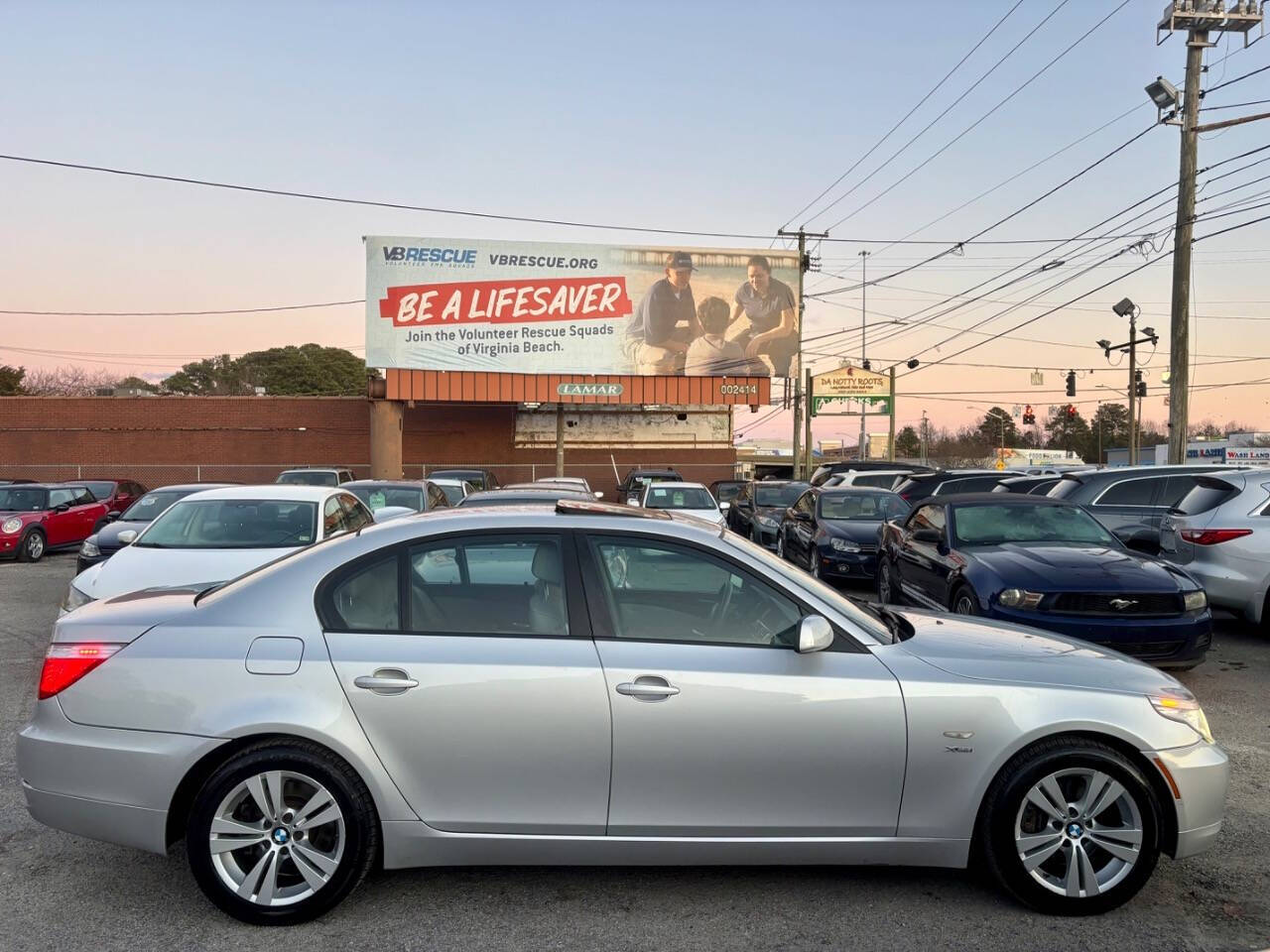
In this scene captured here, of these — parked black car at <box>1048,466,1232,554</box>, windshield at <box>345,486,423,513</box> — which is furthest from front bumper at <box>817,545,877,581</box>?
windshield at <box>345,486,423,513</box>

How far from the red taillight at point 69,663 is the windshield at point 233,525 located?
4.53 metres

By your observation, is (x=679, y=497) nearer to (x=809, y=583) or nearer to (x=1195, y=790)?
(x=809, y=583)

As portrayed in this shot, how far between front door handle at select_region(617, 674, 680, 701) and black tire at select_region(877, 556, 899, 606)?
25.4 ft

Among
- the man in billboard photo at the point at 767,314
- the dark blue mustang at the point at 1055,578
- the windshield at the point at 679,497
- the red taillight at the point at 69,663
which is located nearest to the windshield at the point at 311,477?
the windshield at the point at 679,497

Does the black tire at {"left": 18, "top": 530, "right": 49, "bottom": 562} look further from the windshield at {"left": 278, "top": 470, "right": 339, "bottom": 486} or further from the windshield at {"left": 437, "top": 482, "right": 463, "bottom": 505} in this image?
the windshield at {"left": 437, "top": 482, "right": 463, "bottom": 505}

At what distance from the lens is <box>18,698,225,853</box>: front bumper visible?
369cm

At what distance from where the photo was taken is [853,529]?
46.2ft

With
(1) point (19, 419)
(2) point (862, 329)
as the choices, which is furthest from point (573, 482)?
(2) point (862, 329)

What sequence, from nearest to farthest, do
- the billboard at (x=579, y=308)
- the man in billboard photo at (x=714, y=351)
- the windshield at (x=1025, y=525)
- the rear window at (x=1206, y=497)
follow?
the windshield at (x=1025, y=525), the rear window at (x=1206, y=497), the billboard at (x=579, y=308), the man in billboard photo at (x=714, y=351)

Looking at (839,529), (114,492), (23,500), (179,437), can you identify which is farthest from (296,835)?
(179,437)

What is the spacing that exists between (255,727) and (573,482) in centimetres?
1440

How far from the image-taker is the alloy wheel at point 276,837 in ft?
12.1

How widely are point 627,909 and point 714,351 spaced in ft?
114

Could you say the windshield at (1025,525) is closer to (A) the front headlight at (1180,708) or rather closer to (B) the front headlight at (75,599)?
(A) the front headlight at (1180,708)
